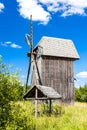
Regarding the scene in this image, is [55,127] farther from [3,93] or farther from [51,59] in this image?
[51,59]

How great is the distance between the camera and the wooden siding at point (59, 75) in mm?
34938

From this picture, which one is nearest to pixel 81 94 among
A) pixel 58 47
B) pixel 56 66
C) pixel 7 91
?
pixel 58 47

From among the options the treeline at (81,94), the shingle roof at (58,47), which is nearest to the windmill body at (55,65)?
the shingle roof at (58,47)

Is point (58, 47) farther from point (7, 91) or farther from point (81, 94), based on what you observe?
point (7, 91)

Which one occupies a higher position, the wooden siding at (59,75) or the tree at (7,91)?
the wooden siding at (59,75)

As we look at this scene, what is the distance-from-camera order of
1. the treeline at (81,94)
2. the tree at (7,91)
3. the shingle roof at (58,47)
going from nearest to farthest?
the tree at (7,91) < the shingle roof at (58,47) < the treeline at (81,94)

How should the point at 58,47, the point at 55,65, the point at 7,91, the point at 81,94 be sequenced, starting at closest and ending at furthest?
the point at 7,91 → the point at 55,65 → the point at 58,47 → the point at 81,94

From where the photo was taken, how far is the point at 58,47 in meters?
36.3

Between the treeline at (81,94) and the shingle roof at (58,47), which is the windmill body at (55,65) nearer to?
the shingle roof at (58,47)

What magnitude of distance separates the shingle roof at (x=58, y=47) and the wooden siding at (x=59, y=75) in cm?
58

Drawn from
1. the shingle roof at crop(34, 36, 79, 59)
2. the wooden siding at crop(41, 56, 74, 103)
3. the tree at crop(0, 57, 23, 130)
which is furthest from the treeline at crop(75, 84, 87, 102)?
the tree at crop(0, 57, 23, 130)

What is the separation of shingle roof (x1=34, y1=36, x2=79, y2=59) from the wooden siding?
1.89 ft

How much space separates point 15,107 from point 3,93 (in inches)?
37.6

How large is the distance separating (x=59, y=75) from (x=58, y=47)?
10.8 ft
